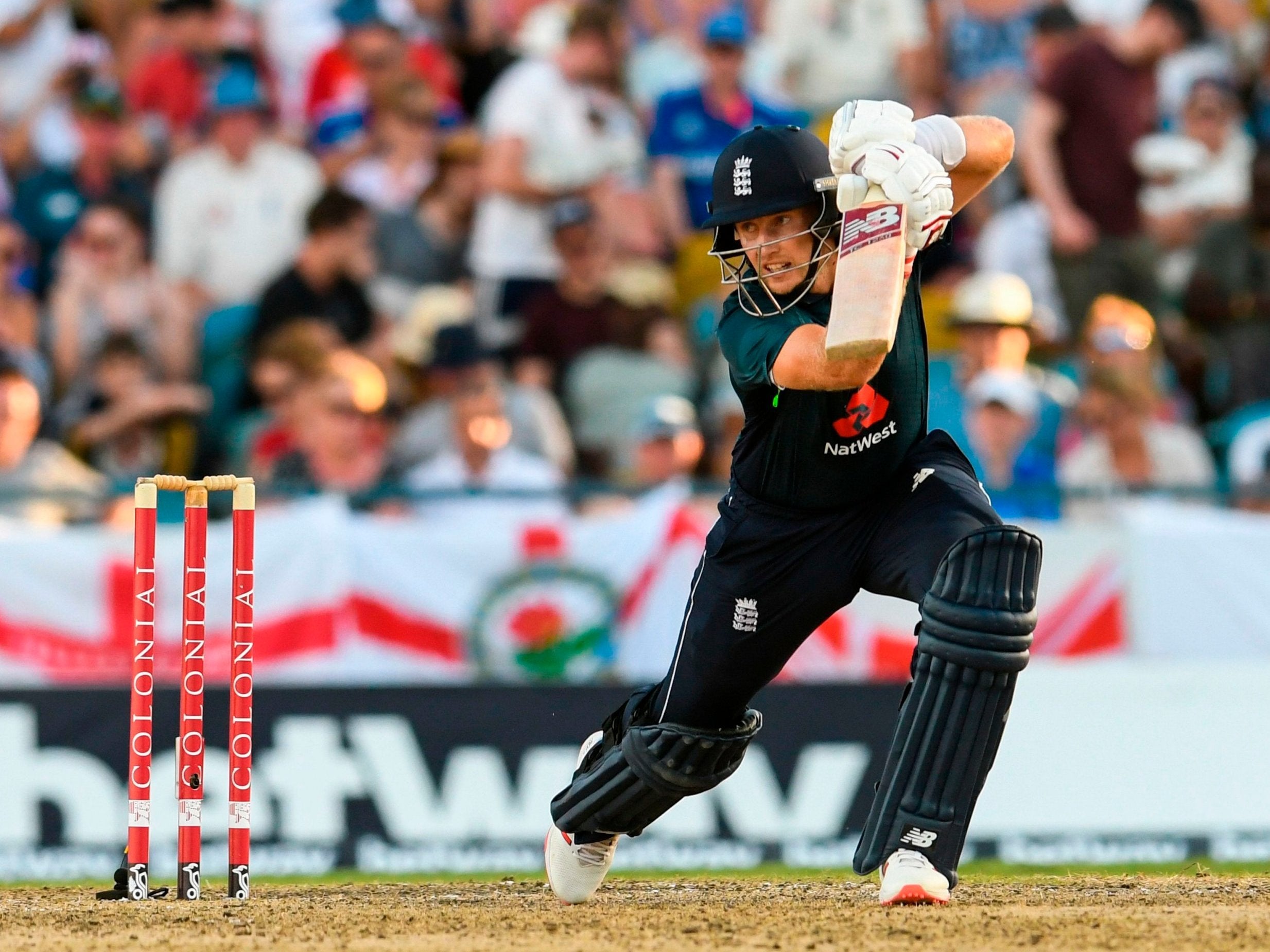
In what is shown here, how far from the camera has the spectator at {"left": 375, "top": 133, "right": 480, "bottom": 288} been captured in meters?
12.2

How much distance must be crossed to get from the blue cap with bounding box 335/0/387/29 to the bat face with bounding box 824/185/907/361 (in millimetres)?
8121

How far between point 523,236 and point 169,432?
2.56 m

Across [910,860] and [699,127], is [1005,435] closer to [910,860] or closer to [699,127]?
[699,127]

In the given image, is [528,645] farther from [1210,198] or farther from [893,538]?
[1210,198]

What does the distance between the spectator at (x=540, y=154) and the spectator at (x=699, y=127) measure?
9.3 inches

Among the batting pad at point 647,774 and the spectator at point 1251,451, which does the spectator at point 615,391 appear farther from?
the batting pad at point 647,774

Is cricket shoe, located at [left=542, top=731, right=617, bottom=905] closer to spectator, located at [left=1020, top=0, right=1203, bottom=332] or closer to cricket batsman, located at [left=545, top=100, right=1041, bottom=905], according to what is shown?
cricket batsman, located at [left=545, top=100, right=1041, bottom=905]

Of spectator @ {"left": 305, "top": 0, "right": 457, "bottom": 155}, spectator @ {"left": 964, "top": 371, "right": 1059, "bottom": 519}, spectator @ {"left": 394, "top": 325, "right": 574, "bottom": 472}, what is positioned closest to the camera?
spectator @ {"left": 964, "top": 371, "right": 1059, "bottom": 519}

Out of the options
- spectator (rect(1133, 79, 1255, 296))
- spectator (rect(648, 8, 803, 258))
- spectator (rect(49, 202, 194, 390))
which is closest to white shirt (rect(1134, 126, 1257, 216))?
spectator (rect(1133, 79, 1255, 296))

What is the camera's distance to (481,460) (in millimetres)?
10281

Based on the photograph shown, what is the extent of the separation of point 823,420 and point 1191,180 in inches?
299

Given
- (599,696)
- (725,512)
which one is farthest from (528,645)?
(725,512)

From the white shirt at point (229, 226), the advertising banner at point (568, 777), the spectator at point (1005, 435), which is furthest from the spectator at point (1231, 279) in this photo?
the white shirt at point (229, 226)

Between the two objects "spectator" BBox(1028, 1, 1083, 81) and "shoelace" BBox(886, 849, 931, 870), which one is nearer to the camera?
"shoelace" BBox(886, 849, 931, 870)
